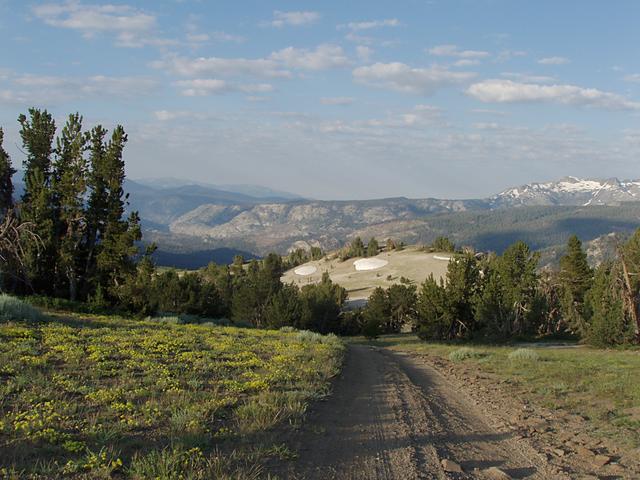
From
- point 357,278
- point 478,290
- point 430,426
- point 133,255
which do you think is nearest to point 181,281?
point 133,255

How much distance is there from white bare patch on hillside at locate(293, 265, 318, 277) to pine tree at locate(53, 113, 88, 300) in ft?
312

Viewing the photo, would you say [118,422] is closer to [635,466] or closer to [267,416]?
[267,416]

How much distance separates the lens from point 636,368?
18391 mm

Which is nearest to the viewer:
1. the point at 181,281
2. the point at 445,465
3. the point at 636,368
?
the point at 445,465

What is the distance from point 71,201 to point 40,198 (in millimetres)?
2073

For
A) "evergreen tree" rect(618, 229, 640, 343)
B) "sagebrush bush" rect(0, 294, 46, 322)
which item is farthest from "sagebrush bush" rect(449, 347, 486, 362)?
"sagebrush bush" rect(0, 294, 46, 322)

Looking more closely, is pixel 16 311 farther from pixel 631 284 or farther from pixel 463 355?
pixel 631 284

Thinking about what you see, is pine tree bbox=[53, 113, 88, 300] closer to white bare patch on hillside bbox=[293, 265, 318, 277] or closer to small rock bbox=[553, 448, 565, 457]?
small rock bbox=[553, 448, 565, 457]

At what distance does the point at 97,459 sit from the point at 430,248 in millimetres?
136005

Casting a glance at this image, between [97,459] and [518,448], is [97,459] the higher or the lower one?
the higher one

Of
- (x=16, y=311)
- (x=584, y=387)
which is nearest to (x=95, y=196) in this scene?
(x=16, y=311)

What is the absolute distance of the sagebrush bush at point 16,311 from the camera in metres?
18.8

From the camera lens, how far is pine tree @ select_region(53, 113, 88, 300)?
121ft

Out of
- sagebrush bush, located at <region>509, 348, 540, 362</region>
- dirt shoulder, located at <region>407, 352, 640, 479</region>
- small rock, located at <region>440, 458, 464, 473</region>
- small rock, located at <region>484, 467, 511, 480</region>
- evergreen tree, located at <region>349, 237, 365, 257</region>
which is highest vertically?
evergreen tree, located at <region>349, 237, 365, 257</region>
